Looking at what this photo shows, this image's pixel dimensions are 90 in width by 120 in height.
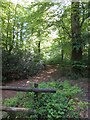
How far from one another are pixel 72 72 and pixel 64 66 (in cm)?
59

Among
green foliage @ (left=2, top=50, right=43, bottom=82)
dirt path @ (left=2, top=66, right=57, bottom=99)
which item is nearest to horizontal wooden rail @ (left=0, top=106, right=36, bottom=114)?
dirt path @ (left=2, top=66, right=57, bottom=99)

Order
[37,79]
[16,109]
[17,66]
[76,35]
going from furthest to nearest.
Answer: [17,66] < [37,79] < [76,35] < [16,109]

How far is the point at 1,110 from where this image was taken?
12.3ft

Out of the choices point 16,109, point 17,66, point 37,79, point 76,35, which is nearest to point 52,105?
point 16,109

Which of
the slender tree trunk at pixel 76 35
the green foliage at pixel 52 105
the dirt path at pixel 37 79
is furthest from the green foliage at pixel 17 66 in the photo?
the green foliage at pixel 52 105

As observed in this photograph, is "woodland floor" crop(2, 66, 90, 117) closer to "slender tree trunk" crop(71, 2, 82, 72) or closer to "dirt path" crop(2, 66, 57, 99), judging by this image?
"dirt path" crop(2, 66, 57, 99)

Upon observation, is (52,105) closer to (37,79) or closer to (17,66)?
(37,79)

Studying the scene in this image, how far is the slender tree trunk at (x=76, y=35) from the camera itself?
704 centimetres

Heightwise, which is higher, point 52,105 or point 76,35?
point 76,35

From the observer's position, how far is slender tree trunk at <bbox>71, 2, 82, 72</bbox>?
7039 millimetres

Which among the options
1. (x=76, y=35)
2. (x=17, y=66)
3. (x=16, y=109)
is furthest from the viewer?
(x=17, y=66)

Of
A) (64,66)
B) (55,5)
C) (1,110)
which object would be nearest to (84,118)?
(1,110)

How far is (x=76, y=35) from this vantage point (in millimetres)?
7410

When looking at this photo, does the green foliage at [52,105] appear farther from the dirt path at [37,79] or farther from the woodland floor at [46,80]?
the dirt path at [37,79]
